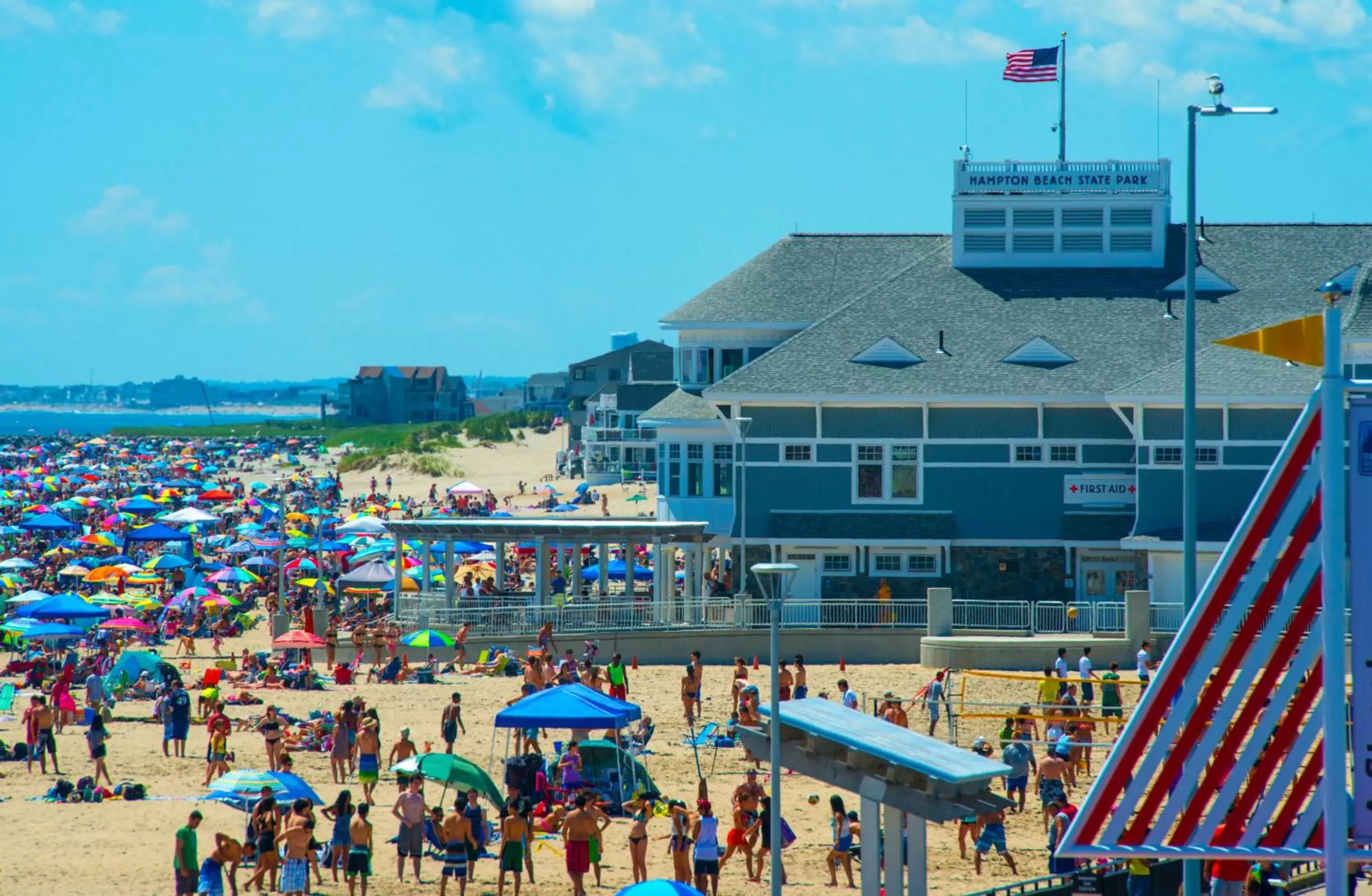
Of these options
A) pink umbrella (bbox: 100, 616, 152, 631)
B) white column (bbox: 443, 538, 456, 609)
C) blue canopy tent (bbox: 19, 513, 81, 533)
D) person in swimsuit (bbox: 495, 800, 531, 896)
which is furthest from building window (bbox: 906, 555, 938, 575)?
blue canopy tent (bbox: 19, 513, 81, 533)

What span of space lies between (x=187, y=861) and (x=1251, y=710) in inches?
517

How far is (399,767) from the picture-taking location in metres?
22.1

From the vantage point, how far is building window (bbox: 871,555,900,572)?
4022cm

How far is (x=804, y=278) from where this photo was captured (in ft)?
150

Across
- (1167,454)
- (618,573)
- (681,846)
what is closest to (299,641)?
(618,573)

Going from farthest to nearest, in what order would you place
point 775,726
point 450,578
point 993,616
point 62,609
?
point 450,578 < point 993,616 < point 62,609 < point 775,726

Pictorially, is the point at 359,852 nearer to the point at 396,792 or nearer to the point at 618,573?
the point at 396,792

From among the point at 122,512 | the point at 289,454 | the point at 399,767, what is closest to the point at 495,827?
the point at 399,767

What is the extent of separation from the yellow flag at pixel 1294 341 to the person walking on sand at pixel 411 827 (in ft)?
46.3

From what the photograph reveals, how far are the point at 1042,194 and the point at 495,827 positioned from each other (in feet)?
86.2

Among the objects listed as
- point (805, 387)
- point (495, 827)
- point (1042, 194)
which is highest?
point (1042, 194)

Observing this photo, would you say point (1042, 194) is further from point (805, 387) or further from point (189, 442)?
point (189, 442)

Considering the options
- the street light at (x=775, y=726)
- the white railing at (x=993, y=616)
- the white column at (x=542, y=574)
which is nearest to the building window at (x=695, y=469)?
the white column at (x=542, y=574)

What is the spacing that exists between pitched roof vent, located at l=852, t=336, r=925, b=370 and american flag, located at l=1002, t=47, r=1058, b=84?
8.01 m
